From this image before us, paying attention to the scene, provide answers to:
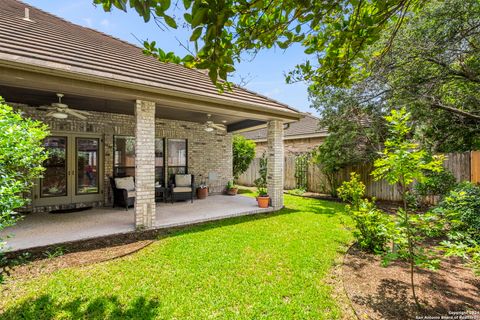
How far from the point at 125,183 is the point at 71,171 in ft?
5.99

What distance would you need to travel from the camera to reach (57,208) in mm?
7711

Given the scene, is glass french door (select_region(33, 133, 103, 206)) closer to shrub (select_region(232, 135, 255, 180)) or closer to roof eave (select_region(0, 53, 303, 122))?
roof eave (select_region(0, 53, 303, 122))

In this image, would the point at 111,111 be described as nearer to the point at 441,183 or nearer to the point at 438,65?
the point at 438,65

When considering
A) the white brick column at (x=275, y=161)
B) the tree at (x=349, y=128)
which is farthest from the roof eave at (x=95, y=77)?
the tree at (x=349, y=128)

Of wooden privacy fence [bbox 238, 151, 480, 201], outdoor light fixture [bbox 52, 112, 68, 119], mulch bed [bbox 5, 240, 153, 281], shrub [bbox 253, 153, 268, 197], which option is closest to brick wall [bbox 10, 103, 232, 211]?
shrub [bbox 253, 153, 268, 197]

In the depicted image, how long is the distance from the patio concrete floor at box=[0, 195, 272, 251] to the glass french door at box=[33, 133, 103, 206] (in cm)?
92

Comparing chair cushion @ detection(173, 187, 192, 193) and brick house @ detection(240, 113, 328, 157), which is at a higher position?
brick house @ detection(240, 113, 328, 157)

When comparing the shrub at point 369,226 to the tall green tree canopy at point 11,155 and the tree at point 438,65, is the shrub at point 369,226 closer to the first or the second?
A: the tree at point 438,65

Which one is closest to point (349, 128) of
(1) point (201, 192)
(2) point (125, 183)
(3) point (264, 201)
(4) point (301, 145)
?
(3) point (264, 201)

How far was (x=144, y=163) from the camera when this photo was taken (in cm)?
540

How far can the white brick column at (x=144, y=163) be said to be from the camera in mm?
5340

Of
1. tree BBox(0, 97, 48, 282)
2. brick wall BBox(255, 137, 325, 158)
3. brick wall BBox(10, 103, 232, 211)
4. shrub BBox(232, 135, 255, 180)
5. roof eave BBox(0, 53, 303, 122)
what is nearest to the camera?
tree BBox(0, 97, 48, 282)

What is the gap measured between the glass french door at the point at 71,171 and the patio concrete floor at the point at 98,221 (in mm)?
921

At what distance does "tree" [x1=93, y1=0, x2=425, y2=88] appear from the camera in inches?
57.0
